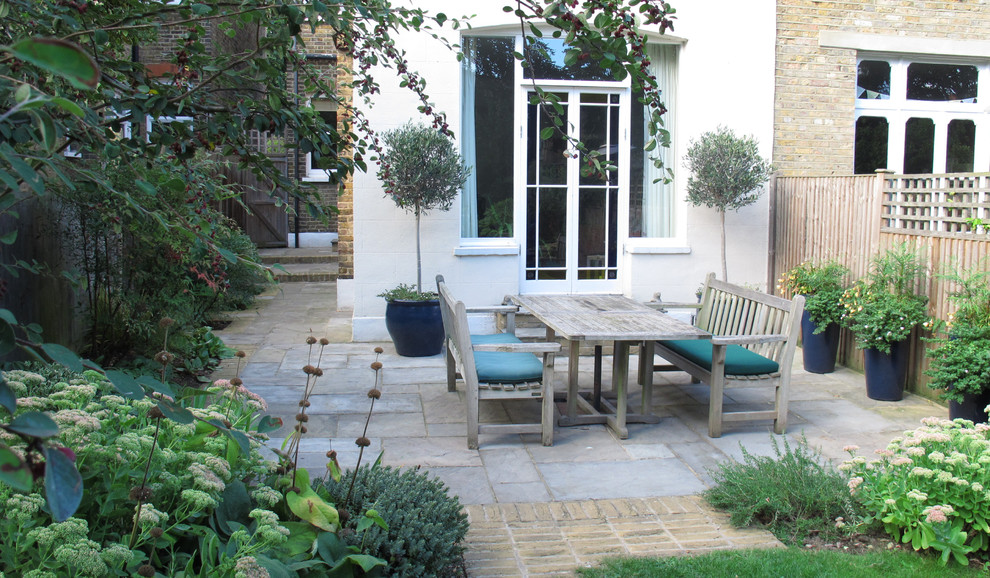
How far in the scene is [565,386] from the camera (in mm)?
6414

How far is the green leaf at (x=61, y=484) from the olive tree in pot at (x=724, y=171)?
7.51m

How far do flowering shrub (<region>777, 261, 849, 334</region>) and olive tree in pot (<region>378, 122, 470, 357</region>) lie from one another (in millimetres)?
3275

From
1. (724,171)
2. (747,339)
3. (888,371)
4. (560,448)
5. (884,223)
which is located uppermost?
(724,171)

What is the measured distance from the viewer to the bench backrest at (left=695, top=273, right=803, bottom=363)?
525 cm

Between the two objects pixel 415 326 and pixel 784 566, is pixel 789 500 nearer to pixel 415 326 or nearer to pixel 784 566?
pixel 784 566

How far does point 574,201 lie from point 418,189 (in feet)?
6.12

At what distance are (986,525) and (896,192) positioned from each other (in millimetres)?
4154

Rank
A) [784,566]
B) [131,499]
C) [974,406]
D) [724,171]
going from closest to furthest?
1. [131,499]
2. [784,566]
3. [974,406]
4. [724,171]

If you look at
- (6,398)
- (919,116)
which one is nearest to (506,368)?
(6,398)

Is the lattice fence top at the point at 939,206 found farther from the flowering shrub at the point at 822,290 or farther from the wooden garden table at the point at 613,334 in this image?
the wooden garden table at the point at 613,334

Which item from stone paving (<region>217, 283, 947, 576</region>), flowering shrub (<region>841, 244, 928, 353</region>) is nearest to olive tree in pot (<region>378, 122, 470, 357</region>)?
stone paving (<region>217, 283, 947, 576</region>)

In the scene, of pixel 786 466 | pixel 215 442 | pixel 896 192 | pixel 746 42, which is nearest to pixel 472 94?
pixel 746 42

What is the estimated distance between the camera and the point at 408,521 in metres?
2.88

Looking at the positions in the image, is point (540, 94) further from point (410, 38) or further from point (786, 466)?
point (410, 38)
